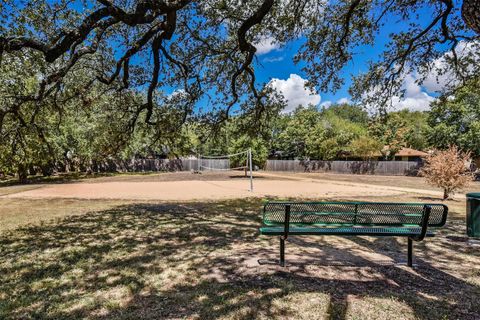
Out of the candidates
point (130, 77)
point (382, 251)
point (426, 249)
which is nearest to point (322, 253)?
point (382, 251)

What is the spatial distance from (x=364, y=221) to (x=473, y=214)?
2.84 meters

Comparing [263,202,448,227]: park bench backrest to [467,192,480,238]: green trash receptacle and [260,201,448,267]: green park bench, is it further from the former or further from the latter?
[467,192,480,238]: green trash receptacle

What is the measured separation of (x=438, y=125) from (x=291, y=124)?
76.6 feet

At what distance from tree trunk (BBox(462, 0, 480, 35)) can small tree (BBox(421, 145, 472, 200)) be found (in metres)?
10.8

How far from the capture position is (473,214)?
6.00 metres

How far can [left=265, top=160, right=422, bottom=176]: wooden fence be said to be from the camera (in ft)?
134

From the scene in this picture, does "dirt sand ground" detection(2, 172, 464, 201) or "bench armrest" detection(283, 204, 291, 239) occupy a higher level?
"bench armrest" detection(283, 204, 291, 239)

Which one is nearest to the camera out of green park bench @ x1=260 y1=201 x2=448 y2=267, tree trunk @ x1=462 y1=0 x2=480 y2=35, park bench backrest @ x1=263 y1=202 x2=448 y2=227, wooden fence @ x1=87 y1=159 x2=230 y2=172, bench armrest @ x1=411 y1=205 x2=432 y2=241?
tree trunk @ x1=462 y1=0 x2=480 y2=35

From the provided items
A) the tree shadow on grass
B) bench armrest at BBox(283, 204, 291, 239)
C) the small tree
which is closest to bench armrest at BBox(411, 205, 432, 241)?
the tree shadow on grass

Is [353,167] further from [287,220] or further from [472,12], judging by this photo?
[287,220]

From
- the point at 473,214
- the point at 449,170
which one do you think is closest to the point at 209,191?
the point at 449,170

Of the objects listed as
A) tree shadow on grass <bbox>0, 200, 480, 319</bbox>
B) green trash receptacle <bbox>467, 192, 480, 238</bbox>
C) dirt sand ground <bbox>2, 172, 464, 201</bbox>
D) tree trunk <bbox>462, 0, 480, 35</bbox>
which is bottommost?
dirt sand ground <bbox>2, 172, 464, 201</bbox>

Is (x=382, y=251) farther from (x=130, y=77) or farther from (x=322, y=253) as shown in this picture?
(x=130, y=77)

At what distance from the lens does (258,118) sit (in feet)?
37.8
